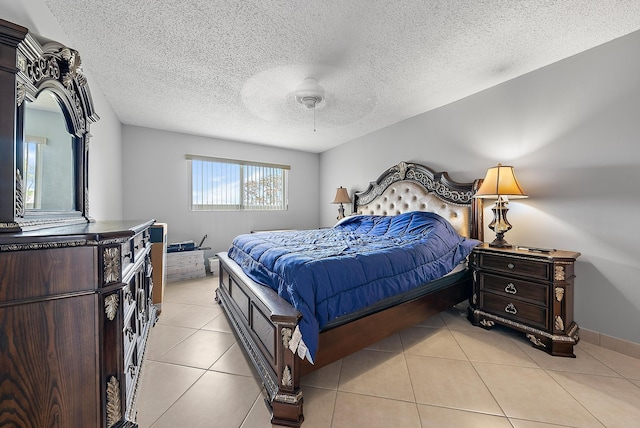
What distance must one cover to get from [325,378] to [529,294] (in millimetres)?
1758

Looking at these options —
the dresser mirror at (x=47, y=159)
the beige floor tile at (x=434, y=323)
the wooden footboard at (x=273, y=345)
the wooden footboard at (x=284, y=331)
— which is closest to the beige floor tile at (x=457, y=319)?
the beige floor tile at (x=434, y=323)

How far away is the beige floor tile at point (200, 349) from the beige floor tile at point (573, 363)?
2324 mm

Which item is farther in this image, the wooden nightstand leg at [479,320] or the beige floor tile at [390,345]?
the wooden nightstand leg at [479,320]

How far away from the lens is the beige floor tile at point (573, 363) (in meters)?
1.62

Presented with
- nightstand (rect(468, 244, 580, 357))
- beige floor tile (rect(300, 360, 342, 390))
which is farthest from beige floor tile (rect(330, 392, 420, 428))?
nightstand (rect(468, 244, 580, 357))

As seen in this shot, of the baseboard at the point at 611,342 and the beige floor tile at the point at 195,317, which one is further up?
the baseboard at the point at 611,342

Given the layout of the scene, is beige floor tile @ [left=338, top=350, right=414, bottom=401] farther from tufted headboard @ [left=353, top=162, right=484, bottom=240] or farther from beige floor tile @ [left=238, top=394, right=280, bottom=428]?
tufted headboard @ [left=353, top=162, right=484, bottom=240]

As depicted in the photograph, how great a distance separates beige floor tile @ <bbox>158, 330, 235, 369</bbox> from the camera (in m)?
1.73

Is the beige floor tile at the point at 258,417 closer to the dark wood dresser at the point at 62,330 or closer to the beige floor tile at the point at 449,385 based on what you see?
the dark wood dresser at the point at 62,330

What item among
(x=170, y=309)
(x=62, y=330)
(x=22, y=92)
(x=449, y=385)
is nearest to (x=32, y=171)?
(x=22, y=92)

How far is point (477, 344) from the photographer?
6.38ft

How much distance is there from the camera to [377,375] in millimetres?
1592

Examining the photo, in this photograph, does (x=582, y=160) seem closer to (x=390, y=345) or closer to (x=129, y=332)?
(x=390, y=345)

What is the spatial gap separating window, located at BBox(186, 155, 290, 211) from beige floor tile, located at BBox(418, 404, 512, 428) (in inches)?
159
